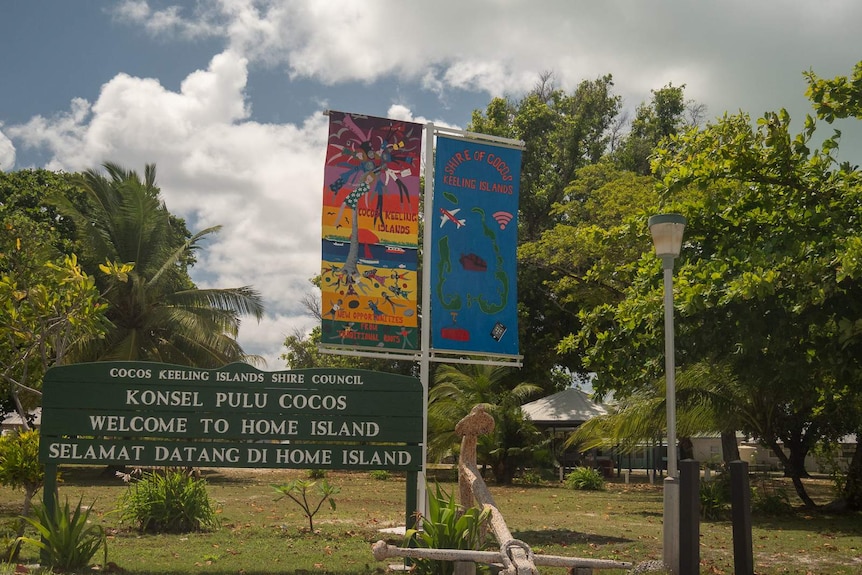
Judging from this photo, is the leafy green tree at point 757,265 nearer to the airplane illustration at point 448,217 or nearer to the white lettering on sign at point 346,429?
the airplane illustration at point 448,217

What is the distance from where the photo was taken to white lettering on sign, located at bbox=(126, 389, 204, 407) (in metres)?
8.82

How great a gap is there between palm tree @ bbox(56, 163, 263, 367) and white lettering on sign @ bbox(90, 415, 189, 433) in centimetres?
1704

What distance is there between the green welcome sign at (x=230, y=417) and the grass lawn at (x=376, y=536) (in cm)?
113

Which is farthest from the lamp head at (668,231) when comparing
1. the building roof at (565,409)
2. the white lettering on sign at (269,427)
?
the building roof at (565,409)

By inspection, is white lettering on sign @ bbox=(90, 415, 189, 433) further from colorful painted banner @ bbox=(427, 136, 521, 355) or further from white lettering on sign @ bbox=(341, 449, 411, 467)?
colorful painted banner @ bbox=(427, 136, 521, 355)

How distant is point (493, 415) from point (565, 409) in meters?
4.00

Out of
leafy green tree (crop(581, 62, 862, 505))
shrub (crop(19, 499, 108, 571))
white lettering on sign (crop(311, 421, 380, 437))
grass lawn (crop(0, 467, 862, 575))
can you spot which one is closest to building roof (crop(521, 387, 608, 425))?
grass lawn (crop(0, 467, 862, 575))

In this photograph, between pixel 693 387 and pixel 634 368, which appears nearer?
pixel 634 368

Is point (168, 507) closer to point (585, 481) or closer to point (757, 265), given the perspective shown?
point (757, 265)

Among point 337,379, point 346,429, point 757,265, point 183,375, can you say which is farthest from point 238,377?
point 757,265

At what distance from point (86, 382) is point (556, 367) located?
2731 centimetres

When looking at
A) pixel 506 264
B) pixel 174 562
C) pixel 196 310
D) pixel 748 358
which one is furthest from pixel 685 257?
pixel 196 310

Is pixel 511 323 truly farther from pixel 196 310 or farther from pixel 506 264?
pixel 196 310

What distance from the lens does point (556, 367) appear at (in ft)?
114
